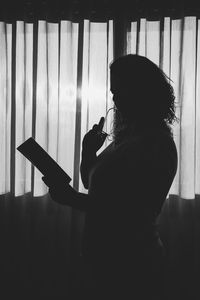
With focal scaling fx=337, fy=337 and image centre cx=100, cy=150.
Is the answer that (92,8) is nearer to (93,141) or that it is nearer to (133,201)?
(93,141)

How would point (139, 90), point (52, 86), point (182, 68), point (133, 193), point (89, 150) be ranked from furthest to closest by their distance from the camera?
point (52, 86) < point (182, 68) < point (89, 150) < point (139, 90) < point (133, 193)

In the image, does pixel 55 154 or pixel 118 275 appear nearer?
pixel 118 275

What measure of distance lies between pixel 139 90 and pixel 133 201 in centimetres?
33

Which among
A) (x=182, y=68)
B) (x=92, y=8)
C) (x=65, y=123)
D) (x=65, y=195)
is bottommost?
(x=65, y=195)

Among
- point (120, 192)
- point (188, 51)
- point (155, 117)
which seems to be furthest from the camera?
point (188, 51)

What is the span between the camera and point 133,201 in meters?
0.88

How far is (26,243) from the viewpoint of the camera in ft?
7.39

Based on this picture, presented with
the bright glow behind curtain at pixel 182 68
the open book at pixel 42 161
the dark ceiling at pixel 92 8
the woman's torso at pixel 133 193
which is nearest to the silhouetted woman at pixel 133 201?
the woman's torso at pixel 133 193

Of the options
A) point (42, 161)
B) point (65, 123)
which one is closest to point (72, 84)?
point (65, 123)

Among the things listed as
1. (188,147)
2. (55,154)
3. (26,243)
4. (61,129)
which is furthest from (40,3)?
(26,243)

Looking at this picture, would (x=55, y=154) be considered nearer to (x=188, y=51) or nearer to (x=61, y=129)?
(x=61, y=129)

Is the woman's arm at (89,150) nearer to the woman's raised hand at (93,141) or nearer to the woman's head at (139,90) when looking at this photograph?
the woman's raised hand at (93,141)

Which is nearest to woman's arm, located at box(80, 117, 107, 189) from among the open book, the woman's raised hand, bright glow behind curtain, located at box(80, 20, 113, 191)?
the woman's raised hand

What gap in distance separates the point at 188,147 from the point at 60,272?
1.16m
